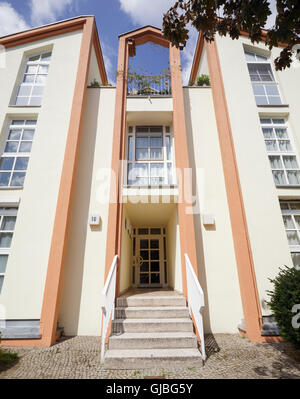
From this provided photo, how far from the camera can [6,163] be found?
5445 millimetres

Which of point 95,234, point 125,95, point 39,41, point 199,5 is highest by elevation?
point 39,41

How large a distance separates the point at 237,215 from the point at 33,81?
25.5 feet

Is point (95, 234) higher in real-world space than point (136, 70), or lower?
lower

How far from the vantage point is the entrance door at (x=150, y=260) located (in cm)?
766

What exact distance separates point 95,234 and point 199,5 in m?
4.76

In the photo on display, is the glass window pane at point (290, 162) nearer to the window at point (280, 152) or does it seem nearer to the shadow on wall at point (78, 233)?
the window at point (280, 152)

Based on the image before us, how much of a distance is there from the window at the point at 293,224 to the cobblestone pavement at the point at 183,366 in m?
2.06

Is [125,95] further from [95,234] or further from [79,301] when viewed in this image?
[79,301]

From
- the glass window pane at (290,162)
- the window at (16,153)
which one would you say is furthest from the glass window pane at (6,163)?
the glass window pane at (290,162)

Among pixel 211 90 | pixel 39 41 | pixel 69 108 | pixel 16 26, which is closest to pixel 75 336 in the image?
pixel 69 108

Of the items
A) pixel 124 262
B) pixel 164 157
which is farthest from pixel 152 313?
pixel 164 157

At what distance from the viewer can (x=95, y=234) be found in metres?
4.98

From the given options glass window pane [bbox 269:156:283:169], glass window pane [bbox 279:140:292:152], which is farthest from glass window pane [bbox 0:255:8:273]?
glass window pane [bbox 279:140:292:152]

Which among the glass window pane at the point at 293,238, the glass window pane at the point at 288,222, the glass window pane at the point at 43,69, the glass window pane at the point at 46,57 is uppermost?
the glass window pane at the point at 46,57
